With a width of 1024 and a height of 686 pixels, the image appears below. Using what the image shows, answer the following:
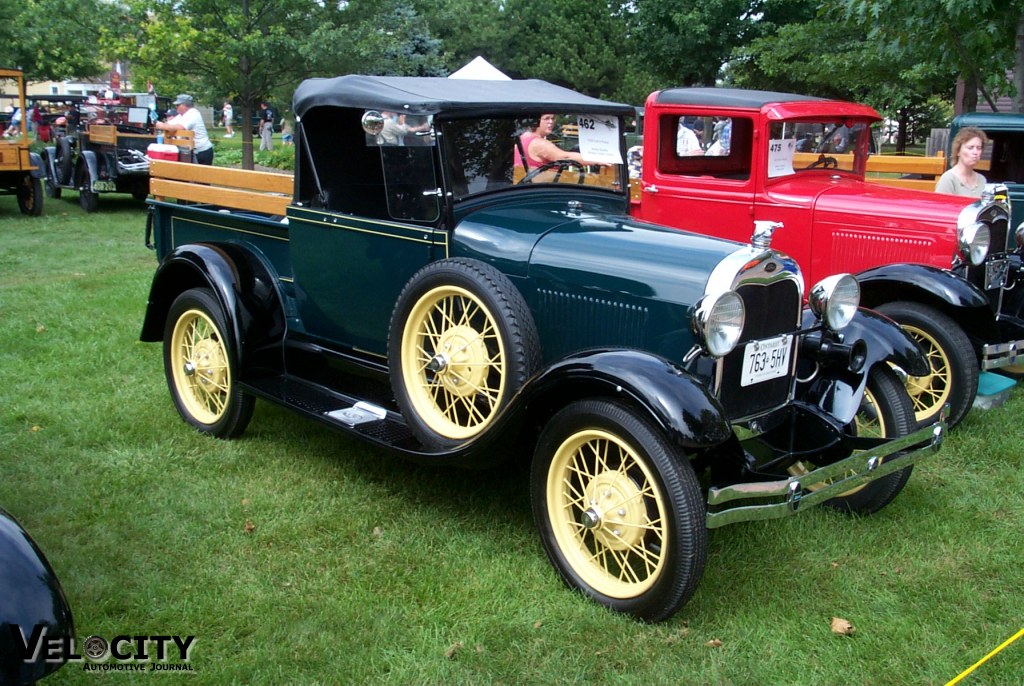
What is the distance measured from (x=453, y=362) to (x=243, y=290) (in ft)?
4.91

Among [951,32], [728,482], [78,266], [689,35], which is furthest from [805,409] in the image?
[689,35]

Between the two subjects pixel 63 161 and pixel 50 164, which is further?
pixel 50 164

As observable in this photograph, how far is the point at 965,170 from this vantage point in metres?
6.49

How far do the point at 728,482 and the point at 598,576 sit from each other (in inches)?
23.6

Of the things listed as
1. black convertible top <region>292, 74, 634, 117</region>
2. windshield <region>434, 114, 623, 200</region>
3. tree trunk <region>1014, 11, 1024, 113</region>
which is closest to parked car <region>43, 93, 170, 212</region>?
black convertible top <region>292, 74, 634, 117</region>

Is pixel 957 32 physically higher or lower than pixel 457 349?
higher

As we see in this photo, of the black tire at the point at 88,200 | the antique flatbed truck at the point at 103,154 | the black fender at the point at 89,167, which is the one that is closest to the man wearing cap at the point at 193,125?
the antique flatbed truck at the point at 103,154

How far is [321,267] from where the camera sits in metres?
4.51

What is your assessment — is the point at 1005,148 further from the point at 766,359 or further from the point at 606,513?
the point at 606,513

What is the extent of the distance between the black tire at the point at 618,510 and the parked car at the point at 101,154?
1160 cm

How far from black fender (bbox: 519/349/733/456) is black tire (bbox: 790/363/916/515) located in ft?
3.54

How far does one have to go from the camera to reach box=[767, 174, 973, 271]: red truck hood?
5.50m

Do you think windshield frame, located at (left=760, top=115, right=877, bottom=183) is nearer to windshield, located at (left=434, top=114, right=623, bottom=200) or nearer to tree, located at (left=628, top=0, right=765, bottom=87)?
windshield, located at (left=434, top=114, right=623, bottom=200)

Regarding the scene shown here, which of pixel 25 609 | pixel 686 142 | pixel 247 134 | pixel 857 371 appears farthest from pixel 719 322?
pixel 247 134
